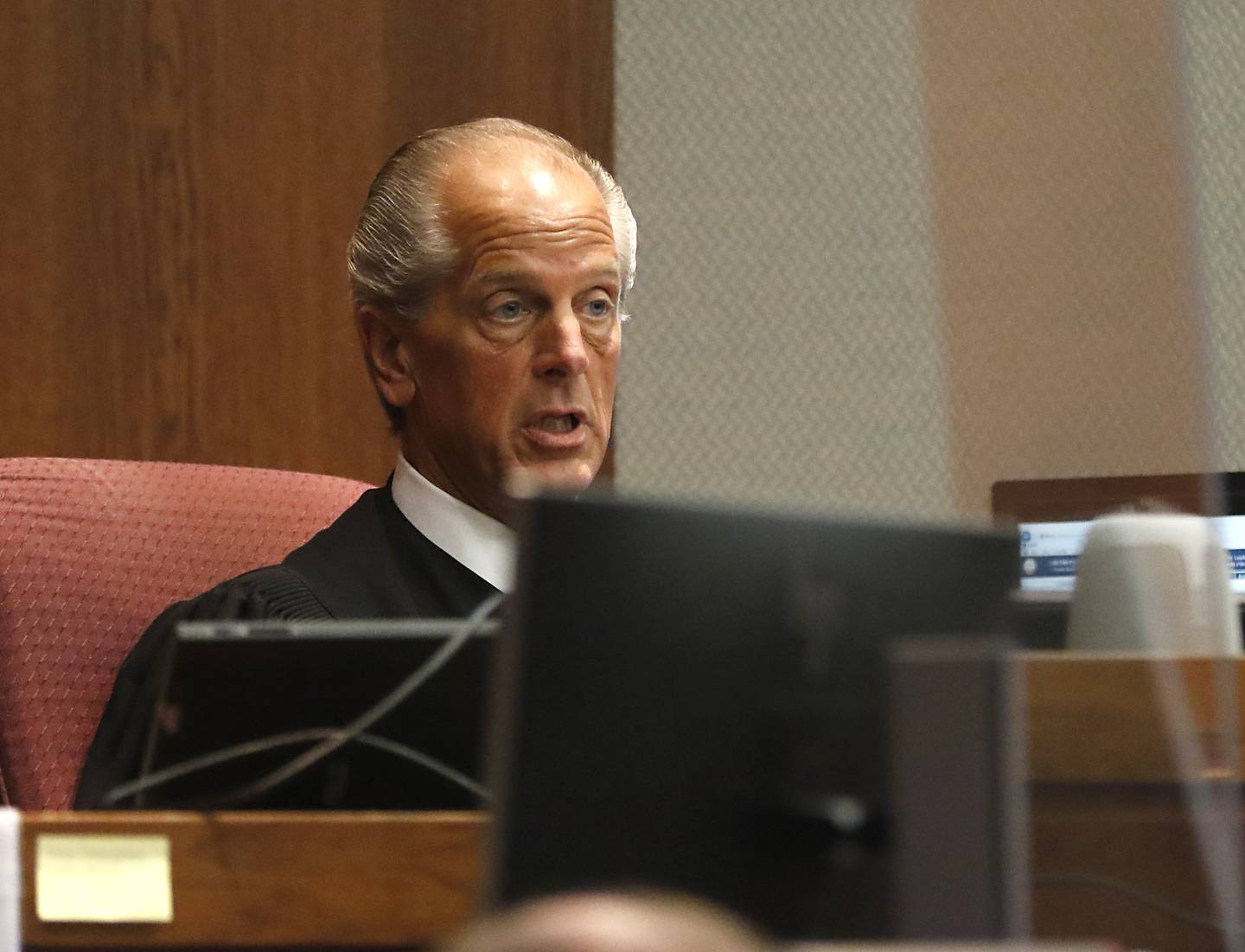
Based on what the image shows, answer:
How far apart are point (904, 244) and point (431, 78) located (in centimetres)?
156

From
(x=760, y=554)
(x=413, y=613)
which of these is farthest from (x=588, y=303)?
(x=760, y=554)

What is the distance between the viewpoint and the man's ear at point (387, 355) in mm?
1660

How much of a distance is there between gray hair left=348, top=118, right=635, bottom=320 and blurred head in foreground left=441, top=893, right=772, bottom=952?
1.32 metres

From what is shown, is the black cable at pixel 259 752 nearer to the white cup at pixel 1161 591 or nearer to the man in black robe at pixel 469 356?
the white cup at pixel 1161 591

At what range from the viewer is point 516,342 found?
5.21 ft

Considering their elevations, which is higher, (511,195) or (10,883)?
(511,195)

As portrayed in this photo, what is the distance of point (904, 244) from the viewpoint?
1.00 meters

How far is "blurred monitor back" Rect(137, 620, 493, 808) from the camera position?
0.84 m

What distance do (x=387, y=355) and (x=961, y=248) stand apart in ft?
2.67

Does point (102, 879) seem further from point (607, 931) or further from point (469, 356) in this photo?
point (469, 356)

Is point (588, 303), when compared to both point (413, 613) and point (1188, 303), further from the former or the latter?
point (1188, 303)

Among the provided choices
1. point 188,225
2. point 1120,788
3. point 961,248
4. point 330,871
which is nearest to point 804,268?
point 961,248

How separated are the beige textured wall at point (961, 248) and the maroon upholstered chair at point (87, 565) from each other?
1.81ft

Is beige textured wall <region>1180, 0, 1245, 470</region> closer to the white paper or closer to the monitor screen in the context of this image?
the monitor screen
